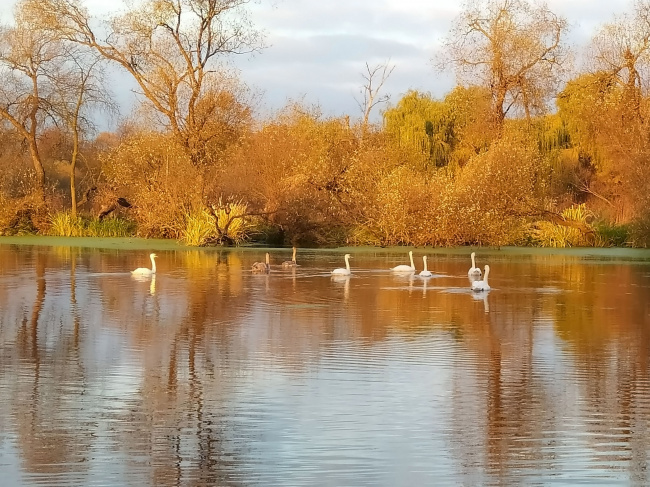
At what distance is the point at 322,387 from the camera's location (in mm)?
10422

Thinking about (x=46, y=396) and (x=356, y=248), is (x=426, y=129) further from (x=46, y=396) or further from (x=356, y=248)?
(x=46, y=396)

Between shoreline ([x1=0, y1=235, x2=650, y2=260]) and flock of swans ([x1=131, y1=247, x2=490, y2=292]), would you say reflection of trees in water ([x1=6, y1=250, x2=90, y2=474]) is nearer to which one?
flock of swans ([x1=131, y1=247, x2=490, y2=292])

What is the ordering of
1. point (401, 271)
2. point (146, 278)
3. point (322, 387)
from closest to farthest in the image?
point (322, 387) < point (146, 278) < point (401, 271)

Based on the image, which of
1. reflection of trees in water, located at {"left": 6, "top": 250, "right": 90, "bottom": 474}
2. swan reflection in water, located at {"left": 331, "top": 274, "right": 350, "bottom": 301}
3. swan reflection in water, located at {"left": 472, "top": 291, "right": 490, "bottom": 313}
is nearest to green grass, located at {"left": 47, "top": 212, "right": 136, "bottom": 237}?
swan reflection in water, located at {"left": 331, "top": 274, "right": 350, "bottom": 301}

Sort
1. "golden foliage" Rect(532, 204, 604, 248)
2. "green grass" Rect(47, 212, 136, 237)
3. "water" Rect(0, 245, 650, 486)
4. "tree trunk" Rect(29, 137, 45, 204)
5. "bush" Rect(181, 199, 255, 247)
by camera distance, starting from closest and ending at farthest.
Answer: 1. "water" Rect(0, 245, 650, 486)
2. "bush" Rect(181, 199, 255, 247)
3. "golden foliage" Rect(532, 204, 604, 248)
4. "green grass" Rect(47, 212, 136, 237)
5. "tree trunk" Rect(29, 137, 45, 204)

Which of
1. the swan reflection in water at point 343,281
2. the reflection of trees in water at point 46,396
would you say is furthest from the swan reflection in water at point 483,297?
the reflection of trees in water at point 46,396

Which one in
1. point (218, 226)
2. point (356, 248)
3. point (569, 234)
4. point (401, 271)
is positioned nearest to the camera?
point (401, 271)

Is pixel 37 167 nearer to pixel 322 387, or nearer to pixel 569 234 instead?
pixel 569 234

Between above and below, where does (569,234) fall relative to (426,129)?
below

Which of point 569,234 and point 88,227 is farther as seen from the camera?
point 88,227

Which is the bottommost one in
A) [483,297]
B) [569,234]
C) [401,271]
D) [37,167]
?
[483,297]

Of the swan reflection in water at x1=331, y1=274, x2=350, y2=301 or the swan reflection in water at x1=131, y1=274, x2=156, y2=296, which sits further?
the swan reflection in water at x1=131, y1=274, x2=156, y2=296

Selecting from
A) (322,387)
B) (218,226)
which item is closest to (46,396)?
(322,387)

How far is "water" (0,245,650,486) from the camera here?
759 cm
